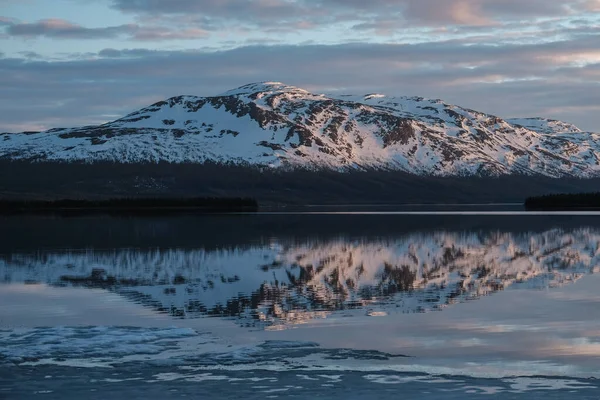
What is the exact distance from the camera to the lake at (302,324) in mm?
17734

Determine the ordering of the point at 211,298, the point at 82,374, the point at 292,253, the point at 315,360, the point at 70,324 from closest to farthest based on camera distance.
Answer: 1. the point at 82,374
2. the point at 315,360
3. the point at 70,324
4. the point at 211,298
5. the point at 292,253

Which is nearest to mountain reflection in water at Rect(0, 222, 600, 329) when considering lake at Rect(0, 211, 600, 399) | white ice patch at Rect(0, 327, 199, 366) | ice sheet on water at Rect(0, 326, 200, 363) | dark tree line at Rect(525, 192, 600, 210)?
lake at Rect(0, 211, 600, 399)

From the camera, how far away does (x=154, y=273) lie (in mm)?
39406

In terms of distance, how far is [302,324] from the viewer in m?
24.7

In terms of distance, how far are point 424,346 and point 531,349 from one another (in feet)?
7.39

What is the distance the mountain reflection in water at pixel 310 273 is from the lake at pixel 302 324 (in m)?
0.10

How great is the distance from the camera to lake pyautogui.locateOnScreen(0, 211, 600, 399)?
1773cm

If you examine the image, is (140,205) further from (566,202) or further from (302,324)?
(302,324)

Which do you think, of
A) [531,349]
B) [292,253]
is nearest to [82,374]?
[531,349]

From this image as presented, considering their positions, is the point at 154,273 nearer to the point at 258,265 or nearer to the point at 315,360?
the point at 258,265

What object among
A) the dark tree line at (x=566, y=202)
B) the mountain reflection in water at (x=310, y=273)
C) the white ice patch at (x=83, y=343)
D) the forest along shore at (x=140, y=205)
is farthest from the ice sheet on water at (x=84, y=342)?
the dark tree line at (x=566, y=202)

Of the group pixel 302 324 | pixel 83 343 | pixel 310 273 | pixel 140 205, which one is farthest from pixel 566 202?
pixel 83 343

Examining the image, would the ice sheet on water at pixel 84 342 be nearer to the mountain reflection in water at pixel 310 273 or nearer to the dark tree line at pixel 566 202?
the mountain reflection in water at pixel 310 273

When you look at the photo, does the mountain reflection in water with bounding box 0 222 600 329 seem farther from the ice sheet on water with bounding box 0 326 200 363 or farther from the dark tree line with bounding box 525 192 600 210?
the dark tree line with bounding box 525 192 600 210
